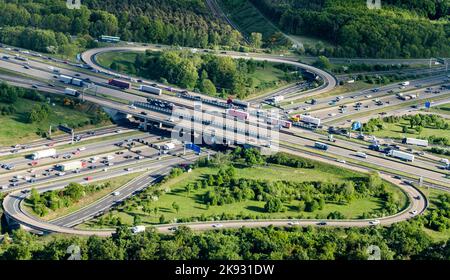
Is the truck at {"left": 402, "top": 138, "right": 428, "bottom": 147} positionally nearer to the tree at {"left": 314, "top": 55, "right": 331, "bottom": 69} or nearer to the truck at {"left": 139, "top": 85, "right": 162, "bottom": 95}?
the tree at {"left": 314, "top": 55, "right": 331, "bottom": 69}

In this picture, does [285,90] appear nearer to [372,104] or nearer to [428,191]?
[372,104]

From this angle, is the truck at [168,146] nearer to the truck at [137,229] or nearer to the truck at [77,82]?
the truck at [77,82]

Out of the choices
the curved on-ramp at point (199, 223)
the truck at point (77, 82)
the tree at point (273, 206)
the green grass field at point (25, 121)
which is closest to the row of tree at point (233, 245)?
the curved on-ramp at point (199, 223)

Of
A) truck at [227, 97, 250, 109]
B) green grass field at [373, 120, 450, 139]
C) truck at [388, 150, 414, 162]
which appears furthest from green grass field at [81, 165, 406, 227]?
truck at [227, 97, 250, 109]

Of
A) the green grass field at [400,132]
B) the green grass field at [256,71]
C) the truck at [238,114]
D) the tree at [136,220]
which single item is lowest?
the tree at [136,220]

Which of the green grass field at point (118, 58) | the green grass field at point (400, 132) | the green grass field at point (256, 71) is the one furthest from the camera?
the green grass field at point (118, 58)

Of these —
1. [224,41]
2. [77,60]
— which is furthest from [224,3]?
[77,60]
